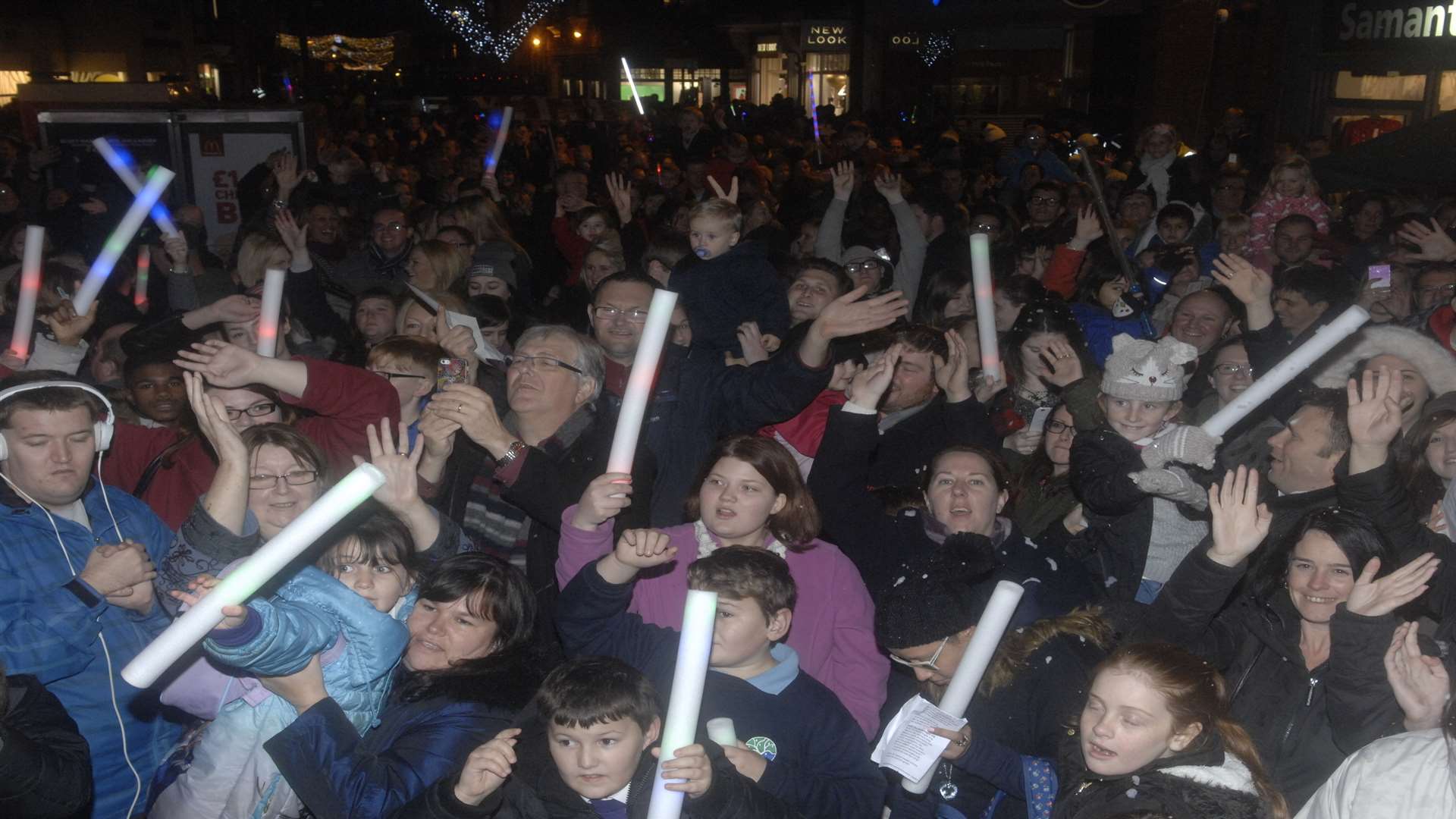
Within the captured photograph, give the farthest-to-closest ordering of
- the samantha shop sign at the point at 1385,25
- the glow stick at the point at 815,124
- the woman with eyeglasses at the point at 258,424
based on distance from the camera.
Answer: the glow stick at the point at 815,124, the samantha shop sign at the point at 1385,25, the woman with eyeglasses at the point at 258,424

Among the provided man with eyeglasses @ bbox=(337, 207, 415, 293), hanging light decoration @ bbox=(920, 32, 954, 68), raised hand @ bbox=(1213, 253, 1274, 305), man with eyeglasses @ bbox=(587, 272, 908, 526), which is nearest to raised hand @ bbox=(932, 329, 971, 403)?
man with eyeglasses @ bbox=(587, 272, 908, 526)

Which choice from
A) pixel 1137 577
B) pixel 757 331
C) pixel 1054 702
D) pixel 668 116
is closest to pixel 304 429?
pixel 757 331

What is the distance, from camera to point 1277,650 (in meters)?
2.85

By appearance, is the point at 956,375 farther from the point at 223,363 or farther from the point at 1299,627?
the point at 223,363

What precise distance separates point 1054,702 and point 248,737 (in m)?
1.94

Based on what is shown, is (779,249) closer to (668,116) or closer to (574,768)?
(574,768)

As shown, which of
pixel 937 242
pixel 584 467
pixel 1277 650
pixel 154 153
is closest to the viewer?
pixel 1277 650

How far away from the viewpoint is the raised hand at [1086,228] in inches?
264

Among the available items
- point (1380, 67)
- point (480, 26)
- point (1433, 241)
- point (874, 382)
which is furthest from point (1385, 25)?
point (480, 26)

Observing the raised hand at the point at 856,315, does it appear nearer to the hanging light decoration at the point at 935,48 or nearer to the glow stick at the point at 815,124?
the glow stick at the point at 815,124

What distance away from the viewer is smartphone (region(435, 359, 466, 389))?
4156mm

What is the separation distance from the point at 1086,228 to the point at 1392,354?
9.36ft

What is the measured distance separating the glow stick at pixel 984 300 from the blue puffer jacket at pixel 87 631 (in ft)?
8.82

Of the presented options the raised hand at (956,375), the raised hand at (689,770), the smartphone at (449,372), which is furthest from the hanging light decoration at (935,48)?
the raised hand at (689,770)
